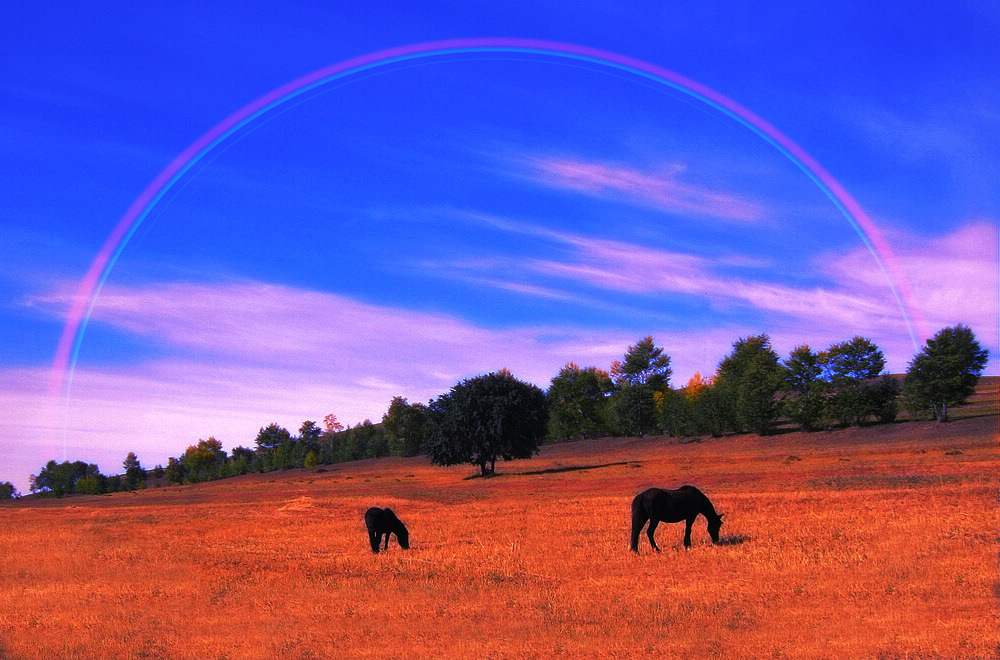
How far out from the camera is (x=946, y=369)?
84.7 meters

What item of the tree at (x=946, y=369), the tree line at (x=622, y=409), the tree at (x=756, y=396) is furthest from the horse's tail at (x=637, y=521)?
the tree at (x=756, y=396)

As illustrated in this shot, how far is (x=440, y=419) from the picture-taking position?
282 ft

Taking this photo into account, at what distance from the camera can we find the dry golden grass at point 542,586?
1262 centimetres

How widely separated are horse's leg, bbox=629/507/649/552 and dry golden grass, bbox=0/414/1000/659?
0.43 meters

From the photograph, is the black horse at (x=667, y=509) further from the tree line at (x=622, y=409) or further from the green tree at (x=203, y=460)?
the green tree at (x=203, y=460)

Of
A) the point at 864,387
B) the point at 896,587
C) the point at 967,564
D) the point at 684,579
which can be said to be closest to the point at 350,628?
the point at 684,579

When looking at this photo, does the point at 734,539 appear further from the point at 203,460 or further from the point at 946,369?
the point at 203,460

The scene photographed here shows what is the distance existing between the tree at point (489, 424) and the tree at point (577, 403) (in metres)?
59.6

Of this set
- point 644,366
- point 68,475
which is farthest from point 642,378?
point 68,475

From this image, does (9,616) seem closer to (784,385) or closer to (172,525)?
(172,525)

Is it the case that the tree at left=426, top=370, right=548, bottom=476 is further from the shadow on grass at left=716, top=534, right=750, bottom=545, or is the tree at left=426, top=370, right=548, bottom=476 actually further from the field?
the shadow on grass at left=716, top=534, right=750, bottom=545

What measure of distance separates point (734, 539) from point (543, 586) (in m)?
7.82

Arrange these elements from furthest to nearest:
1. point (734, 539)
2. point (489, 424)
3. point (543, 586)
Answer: point (489, 424), point (734, 539), point (543, 586)

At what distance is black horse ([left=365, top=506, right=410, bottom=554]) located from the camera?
24891 millimetres
